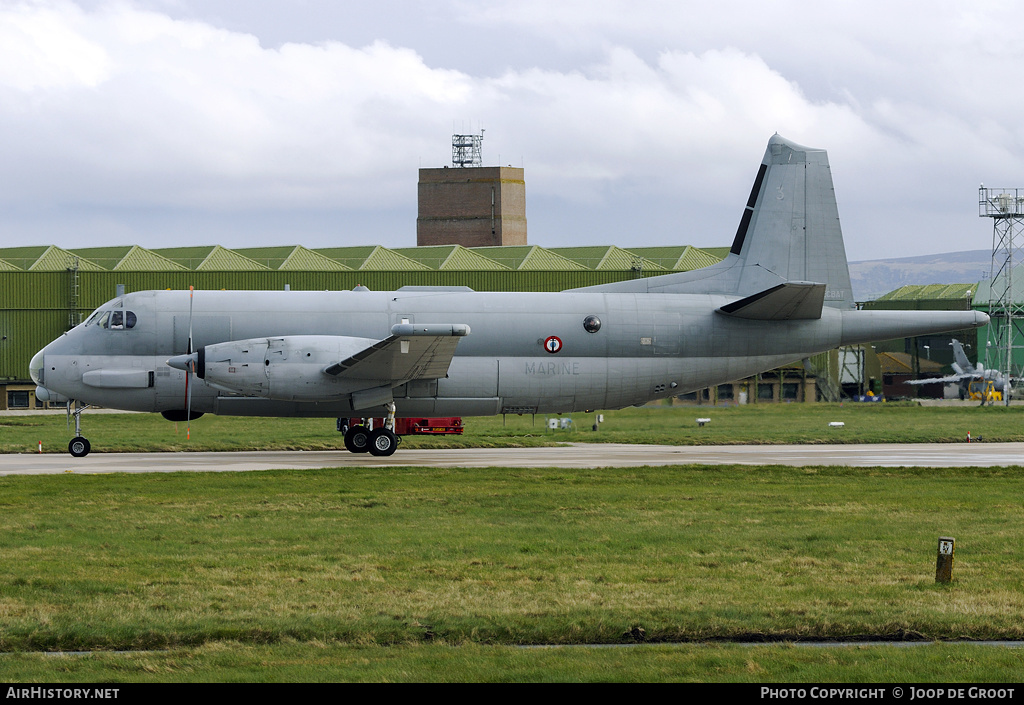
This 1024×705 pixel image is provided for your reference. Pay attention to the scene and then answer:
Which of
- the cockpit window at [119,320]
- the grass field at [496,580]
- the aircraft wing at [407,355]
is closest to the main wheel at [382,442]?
the aircraft wing at [407,355]

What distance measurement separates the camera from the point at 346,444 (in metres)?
33.3

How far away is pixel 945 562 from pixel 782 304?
1973 centimetres

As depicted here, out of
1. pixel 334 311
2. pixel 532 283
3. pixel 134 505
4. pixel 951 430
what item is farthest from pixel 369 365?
pixel 532 283

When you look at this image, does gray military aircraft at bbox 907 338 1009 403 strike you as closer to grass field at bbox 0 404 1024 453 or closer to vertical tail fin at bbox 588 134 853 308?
grass field at bbox 0 404 1024 453

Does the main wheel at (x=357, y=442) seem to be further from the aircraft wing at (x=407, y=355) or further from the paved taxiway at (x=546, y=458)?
the aircraft wing at (x=407, y=355)

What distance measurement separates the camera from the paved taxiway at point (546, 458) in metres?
29.0

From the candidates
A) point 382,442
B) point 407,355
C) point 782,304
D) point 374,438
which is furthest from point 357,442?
point 782,304

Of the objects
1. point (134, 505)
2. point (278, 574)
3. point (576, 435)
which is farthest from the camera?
point (576, 435)

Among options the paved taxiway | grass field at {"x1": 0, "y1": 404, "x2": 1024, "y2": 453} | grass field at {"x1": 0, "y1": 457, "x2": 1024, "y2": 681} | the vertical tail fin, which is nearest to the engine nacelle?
the paved taxiway

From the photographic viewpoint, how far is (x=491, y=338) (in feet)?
105

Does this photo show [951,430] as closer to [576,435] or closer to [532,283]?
[576,435]

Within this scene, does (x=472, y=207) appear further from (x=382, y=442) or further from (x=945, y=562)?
(x=945, y=562)

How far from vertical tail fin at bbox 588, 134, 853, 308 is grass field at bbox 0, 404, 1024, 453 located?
7358 millimetres
